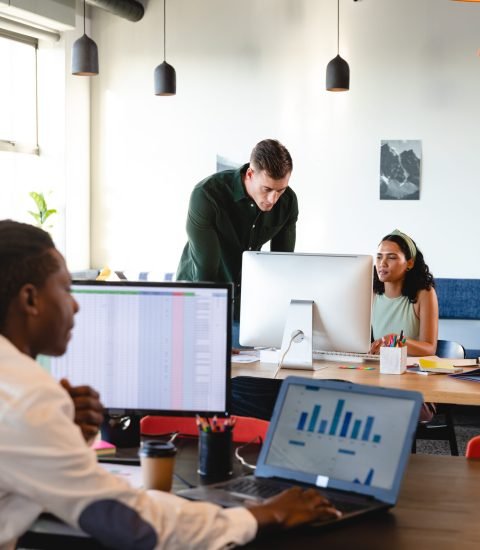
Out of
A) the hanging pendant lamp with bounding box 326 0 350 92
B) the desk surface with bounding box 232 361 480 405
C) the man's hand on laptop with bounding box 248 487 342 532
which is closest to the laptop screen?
the man's hand on laptop with bounding box 248 487 342 532

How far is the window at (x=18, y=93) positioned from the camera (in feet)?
24.8

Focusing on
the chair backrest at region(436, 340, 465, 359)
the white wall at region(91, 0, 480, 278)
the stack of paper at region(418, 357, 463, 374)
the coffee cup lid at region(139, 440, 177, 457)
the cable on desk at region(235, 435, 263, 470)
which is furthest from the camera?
the white wall at region(91, 0, 480, 278)

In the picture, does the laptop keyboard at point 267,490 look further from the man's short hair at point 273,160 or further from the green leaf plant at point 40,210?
the green leaf plant at point 40,210

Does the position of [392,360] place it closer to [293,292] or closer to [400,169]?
[293,292]

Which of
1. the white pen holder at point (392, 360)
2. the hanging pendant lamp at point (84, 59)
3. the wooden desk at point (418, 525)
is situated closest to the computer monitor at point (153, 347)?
the wooden desk at point (418, 525)

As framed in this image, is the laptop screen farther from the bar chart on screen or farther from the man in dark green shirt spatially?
the man in dark green shirt

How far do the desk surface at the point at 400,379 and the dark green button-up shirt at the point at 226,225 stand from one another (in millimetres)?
619

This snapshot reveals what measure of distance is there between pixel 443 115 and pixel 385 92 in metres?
0.50

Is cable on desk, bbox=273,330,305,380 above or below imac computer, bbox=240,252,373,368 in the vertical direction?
below

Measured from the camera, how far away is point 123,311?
2.32 metres

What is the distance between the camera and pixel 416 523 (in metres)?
1.79

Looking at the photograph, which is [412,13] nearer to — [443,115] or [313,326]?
[443,115]

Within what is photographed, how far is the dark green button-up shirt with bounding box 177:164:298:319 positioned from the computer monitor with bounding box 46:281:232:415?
1957mm

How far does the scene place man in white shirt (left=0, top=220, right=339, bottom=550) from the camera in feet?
4.51
